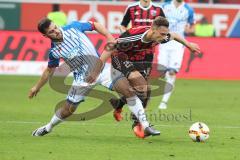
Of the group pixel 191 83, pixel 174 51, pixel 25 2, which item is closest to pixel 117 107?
pixel 174 51

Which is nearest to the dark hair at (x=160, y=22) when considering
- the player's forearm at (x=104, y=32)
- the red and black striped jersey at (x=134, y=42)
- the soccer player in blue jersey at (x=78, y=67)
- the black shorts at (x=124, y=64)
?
the red and black striped jersey at (x=134, y=42)

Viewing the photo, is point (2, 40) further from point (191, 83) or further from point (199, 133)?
point (199, 133)

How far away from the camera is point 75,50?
40.5 feet

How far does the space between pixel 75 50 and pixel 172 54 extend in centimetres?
606

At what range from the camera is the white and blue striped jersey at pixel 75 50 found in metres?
12.2

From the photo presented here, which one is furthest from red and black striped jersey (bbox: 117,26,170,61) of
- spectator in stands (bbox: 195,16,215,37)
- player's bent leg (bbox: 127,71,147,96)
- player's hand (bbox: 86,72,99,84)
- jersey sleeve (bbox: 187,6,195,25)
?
spectator in stands (bbox: 195,16,215,37)

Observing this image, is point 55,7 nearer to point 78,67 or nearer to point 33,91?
point 78,67

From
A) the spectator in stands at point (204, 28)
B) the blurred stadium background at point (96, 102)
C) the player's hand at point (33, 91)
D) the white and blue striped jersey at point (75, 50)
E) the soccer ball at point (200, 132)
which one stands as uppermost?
the white and blue striped jersey at point (75, 50)

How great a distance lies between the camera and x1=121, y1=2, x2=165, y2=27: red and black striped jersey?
15.5 m

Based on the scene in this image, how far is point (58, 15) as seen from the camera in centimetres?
2489

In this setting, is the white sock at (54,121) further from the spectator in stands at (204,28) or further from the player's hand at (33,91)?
the spectator in stands at (204,28)

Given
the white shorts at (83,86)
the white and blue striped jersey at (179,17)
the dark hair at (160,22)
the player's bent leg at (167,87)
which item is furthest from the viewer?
the white and blue striped jersey at (179,17)

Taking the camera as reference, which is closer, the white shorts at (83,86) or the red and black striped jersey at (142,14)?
the white shorts at (83,86)

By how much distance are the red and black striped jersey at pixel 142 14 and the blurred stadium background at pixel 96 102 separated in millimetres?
1946
